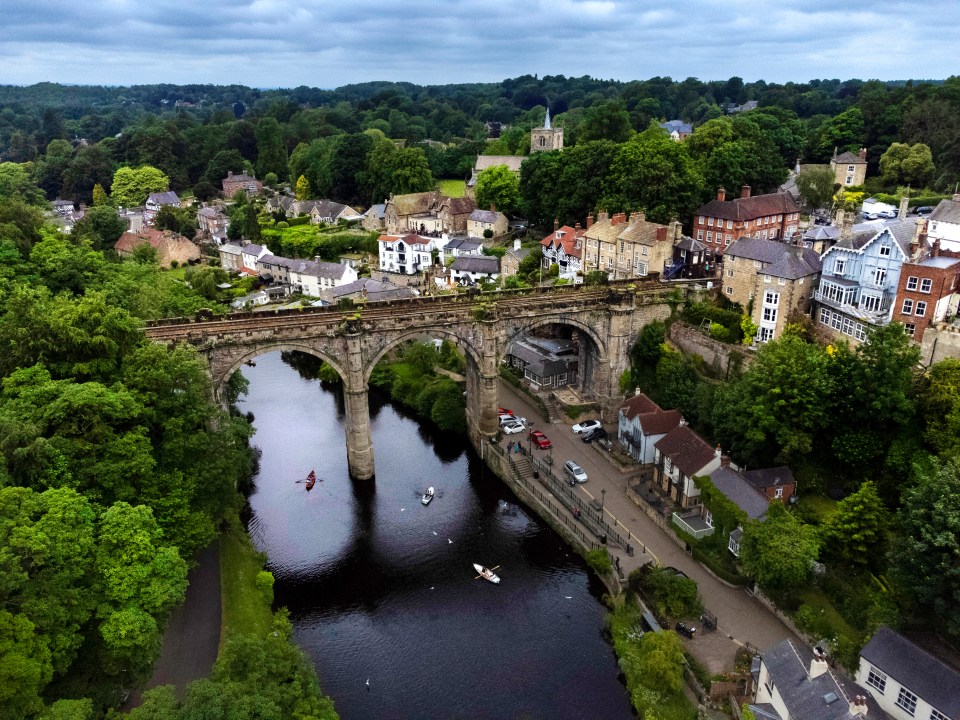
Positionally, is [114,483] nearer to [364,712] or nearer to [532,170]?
[364,712]

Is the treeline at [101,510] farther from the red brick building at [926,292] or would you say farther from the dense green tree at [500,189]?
the dense green tree at [500,189]

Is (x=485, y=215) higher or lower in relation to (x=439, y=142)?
lower

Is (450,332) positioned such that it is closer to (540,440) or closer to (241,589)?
(540,440)

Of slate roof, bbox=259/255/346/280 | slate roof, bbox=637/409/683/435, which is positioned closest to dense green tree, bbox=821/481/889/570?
slate roof, bbox=637/409/683/435

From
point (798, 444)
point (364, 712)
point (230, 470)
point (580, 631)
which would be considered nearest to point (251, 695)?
point (364, 712)

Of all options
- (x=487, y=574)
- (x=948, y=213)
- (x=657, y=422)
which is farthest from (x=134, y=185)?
(x=948, y=213)

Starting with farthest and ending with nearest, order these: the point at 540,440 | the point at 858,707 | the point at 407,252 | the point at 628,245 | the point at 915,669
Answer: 1. the point at 407,252
2. the point at 628,245
3. the point at 540,440
4. the point at 915,669
5. the point at 858,707
